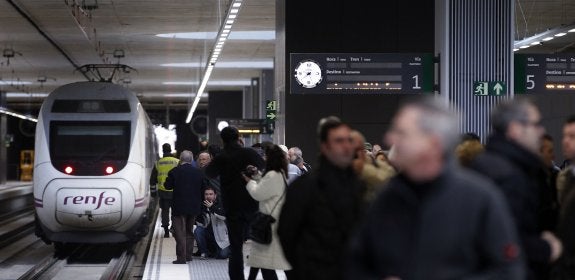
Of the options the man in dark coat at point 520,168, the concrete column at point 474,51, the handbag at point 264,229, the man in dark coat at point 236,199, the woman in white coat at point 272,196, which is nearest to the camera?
the man in dark coat at point 520,168

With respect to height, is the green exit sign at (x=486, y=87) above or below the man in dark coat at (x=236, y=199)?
above

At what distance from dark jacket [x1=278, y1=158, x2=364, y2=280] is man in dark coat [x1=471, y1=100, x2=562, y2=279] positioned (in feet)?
2.72

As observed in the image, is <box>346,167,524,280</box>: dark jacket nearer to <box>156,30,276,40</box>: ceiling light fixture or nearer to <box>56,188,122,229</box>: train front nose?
<box>56,188,122,229</box>: train front nose

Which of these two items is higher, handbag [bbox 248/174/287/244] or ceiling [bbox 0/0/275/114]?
ceiling [bbox 0/0/275/114]

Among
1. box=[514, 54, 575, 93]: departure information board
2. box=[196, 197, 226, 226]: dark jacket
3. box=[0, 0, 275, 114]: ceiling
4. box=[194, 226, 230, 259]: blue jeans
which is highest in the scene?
box=[0, 0, 275, 114]: ceiling

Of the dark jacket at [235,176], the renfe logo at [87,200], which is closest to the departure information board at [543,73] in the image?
the dark jacket at [235,176]

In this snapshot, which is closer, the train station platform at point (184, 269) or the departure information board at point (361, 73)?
the train station platform at point (184, 269)

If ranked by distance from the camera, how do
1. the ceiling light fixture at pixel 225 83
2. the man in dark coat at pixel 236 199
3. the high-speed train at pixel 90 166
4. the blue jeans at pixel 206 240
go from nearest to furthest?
1. the man in dark coat at pixel 236 199
2. the blue jeans at pixel 206 240
3. the high-speed train at pixel 90 166
4. the ceiling light fixture at pixel 225 83

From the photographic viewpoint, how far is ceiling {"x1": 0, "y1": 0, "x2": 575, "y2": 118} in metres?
23.1

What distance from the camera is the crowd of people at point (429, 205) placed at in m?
3.60

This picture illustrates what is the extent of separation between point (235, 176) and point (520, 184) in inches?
215

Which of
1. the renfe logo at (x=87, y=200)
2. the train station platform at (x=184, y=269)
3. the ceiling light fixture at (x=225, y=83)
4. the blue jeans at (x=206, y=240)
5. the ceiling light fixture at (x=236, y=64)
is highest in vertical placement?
the ceiling light fixture at (x=236, y=64)

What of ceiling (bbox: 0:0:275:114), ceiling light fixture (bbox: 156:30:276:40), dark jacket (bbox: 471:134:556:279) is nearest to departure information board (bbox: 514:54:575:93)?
ceiling (bbox: 0:0:275:114)

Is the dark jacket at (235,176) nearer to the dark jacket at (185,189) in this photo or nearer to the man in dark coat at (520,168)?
the dark jacket at (185,189)
